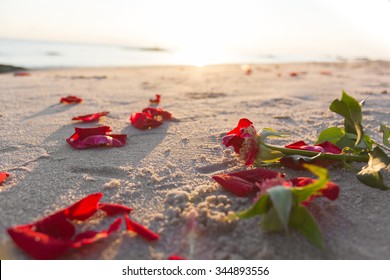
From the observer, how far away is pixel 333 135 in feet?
5.64

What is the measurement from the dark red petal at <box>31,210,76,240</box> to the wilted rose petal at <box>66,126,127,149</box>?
36.5 inches

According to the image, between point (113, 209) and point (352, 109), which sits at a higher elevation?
point (352, 109)

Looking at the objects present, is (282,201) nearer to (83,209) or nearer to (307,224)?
(307,224)

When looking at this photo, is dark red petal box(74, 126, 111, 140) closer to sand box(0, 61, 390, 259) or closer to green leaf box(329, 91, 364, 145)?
sand box(0, 61, 390, 259)

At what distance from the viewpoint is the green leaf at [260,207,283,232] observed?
3.74ft

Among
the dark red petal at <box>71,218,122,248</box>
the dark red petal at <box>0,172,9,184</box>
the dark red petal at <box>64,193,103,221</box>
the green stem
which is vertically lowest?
the dark red petal at <box>0,172,9,184</box>

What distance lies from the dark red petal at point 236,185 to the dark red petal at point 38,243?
25.6 inches

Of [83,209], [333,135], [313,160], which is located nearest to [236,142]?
[313,160]

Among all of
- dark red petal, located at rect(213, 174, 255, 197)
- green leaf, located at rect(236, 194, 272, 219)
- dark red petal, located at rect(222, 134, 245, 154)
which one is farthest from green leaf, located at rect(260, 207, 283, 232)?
dark red petal, located at rect(222, 134, 245, 154)

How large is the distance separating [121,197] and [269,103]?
7.64 feet

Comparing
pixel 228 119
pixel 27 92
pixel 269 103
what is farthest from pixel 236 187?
pixel 27 92

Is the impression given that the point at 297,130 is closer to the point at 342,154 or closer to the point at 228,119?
the point at 228,119

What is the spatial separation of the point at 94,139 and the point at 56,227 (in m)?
0.97

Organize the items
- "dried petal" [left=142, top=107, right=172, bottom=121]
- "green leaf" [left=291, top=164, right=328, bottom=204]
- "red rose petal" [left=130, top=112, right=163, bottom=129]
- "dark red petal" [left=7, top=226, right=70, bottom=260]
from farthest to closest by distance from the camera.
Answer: "dried petal" [left=142, top=107, right=172, bottom=121] < "red rose petal" [left=130, top=112, right=163, bottom=129] < "dark red petal" [left=7, top=226, right=70, bottom=260] < "green leaf" [left=291, top=164, right=328, bottom=204]
